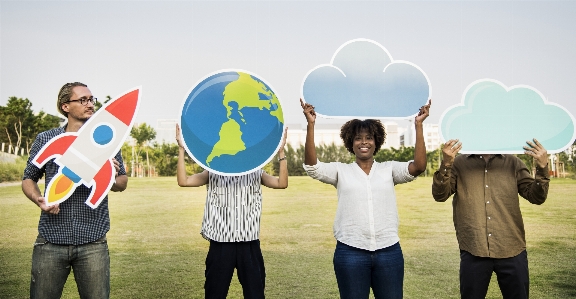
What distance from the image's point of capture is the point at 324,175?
234 centimetres

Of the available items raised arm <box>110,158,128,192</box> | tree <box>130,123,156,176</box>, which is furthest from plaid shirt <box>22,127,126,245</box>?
tree <box>130,123,156,176</box>

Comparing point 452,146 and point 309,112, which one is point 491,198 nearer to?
point 452,146

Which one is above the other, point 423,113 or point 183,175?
point 423,113

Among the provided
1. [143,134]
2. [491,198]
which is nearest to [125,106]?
[491,198]

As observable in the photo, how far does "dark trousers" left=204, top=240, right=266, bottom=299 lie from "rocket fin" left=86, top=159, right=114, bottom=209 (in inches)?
21.4

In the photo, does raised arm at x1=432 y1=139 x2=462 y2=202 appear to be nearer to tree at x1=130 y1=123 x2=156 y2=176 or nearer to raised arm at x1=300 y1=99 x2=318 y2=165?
raised arm at x1=300 y1=99 x2=318 y2=165

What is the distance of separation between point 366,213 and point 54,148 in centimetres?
140

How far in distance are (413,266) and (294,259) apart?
1.32 m

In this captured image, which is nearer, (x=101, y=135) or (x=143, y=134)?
(x=101, y=135)

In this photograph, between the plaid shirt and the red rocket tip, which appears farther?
the red rocket tip

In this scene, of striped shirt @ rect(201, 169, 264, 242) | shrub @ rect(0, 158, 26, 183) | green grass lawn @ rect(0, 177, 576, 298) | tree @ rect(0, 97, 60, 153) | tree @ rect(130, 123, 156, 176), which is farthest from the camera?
tree @ rect(130, 123, 156, 176)

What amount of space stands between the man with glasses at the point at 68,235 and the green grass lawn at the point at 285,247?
2.27 metres

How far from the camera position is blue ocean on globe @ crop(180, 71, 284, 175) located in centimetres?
244

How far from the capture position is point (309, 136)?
226 centimetres
